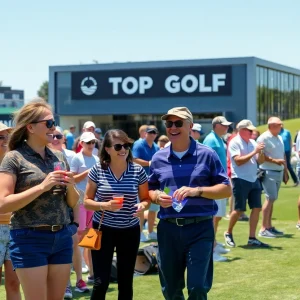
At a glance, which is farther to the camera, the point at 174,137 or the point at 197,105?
the point at 197,105

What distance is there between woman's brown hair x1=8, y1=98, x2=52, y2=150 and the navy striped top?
4.75ft

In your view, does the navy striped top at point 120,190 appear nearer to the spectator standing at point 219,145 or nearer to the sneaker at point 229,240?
the spectator standing at point 219,145

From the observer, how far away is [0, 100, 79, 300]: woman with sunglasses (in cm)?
478

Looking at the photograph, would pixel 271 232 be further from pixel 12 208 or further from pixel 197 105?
pixel 197 105

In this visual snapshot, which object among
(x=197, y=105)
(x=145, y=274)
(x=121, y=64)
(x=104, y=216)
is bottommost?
(x=145, y=274)

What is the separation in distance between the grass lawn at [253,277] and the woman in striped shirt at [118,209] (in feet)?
5.24

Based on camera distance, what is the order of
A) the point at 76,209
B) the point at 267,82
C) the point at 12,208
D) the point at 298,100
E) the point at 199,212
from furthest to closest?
the point at 298,100 → the point at 267,82 → the point at 199,212 → the point at 76,209 → the point at 12,208

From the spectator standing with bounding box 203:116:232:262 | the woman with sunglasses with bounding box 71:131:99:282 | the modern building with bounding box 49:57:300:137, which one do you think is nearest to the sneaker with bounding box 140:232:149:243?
the spectator standing with bounding box 203:116:232:262

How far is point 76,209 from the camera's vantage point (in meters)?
5.24

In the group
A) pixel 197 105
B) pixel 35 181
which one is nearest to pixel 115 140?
pixel 35 181

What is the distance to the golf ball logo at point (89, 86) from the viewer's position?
4369cm

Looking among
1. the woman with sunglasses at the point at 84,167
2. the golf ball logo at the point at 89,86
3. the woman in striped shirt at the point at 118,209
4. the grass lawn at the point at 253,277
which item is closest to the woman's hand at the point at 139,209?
the woman in striped shirt at the point at 118,209

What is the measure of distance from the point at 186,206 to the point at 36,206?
132 cm

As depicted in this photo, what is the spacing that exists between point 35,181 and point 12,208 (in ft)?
0.86
